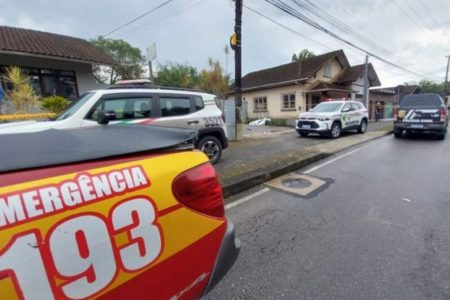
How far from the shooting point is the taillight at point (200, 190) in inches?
56.1

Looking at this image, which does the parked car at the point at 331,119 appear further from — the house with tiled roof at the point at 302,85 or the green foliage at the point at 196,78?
the green foliage at the point at 196,78

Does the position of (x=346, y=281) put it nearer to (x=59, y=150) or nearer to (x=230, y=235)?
(x=230, y=235)

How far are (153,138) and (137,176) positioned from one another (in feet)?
1.58

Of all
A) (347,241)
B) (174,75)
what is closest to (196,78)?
(174,75)

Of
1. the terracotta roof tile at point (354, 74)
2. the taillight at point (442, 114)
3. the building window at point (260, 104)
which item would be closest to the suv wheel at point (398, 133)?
the taillight at point (442, 114)

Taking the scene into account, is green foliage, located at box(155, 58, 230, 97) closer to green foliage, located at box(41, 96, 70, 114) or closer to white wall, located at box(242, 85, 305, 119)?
white wall, located at box(242, 85, 305, 119)

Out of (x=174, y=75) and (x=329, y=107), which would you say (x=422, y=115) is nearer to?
(x=329, y=107)

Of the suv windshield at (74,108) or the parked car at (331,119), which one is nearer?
the suv windshield at (74,108)

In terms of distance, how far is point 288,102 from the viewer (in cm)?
2361

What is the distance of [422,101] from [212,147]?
33.4 feet

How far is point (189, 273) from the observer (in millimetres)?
1426

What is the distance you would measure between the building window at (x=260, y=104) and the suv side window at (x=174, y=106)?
20.7m

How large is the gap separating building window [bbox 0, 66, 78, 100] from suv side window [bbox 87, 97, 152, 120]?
9.82m

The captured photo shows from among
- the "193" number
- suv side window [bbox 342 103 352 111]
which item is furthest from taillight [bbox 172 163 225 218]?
suv side window [bbox 342 103 352 111]
